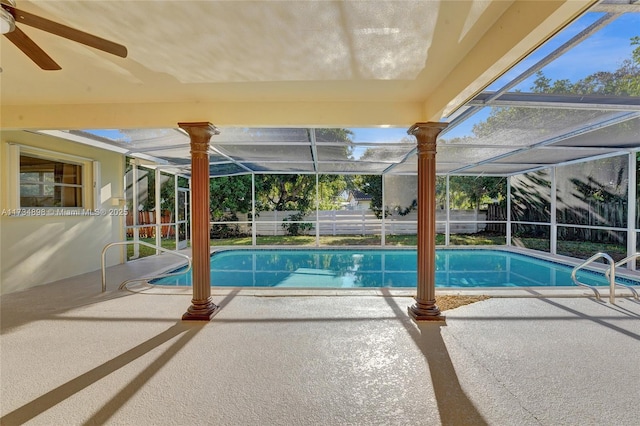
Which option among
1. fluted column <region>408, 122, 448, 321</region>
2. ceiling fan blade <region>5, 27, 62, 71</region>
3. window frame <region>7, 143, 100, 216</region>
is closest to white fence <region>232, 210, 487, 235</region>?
window frame <region>7, 143, 100, 216</region>

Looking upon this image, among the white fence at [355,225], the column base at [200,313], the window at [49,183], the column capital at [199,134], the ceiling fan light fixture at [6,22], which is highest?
the ceiling fan light fixture at [6,22]

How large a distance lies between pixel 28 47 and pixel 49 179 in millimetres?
4421

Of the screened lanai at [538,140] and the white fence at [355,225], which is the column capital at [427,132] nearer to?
the screened lanai at [538,140]

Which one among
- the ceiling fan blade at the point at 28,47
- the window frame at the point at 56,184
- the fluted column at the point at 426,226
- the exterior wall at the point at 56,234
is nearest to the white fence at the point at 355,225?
the exterior wall at the point at 56,234

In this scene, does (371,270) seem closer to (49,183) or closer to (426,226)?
(426,226)

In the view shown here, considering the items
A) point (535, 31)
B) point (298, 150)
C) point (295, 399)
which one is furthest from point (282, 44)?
point (298, 150)

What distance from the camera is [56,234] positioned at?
16.6 feet

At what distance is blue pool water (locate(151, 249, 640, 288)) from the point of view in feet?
19.7

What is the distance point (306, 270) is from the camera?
6980mm

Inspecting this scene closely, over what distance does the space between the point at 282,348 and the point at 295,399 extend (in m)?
0.72

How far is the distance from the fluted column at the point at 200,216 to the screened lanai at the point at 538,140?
801 mm

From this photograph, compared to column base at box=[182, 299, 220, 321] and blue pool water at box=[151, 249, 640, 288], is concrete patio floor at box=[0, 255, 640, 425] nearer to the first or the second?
column base at box=[182, 299, 220, 321]

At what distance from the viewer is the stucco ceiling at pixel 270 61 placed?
1.84 m

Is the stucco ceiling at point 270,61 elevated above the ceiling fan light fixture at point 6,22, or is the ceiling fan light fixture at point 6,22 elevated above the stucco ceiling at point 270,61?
the stucco ceiling at point 270,61
